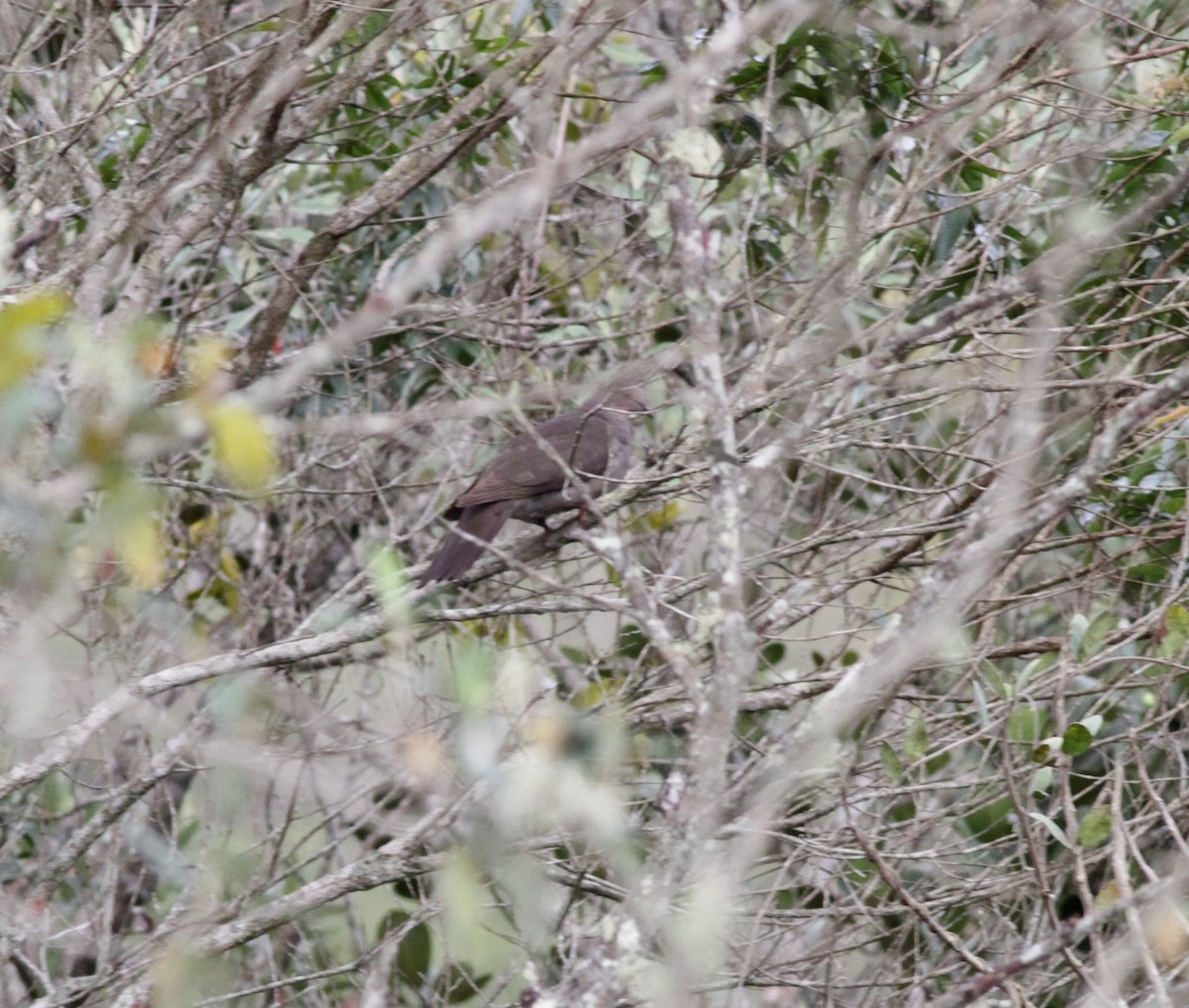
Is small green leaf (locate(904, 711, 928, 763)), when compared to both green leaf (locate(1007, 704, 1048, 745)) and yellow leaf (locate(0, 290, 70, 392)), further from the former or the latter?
yellow leaf (locate(0, 290, 70, 392))

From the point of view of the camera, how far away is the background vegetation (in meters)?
2.36

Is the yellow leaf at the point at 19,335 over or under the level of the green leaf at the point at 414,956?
over

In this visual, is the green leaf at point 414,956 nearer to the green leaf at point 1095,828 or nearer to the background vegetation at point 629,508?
the background vegetation at point 629,508

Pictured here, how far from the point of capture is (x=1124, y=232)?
3979 mm

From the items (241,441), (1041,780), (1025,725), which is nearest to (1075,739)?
(1041,780)

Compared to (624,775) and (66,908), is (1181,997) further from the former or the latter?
(66,908)

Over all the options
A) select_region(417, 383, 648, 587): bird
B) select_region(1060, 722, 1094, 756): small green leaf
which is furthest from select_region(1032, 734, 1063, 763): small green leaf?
select_region(417, 383, 648, 587): bird

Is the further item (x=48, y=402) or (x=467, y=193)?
(x=467, y=193)

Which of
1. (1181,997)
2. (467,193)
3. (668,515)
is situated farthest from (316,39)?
(1181,997)

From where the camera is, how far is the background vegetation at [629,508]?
7.73 feet

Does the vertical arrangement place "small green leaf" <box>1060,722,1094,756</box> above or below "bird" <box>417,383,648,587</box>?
below

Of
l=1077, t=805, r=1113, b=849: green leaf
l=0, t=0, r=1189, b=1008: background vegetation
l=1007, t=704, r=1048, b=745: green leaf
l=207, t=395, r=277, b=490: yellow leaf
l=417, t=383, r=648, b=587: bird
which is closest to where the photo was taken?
l=207, t=395, r=277, b=490: yellow leaf

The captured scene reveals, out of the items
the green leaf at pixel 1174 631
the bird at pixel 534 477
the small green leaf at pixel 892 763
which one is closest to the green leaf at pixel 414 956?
the bird at pixel 534 477

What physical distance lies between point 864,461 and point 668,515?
2.65ft
